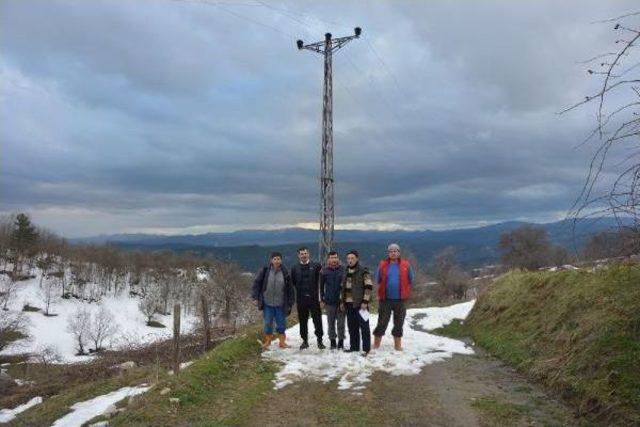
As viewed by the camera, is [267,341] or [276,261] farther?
[267,341]

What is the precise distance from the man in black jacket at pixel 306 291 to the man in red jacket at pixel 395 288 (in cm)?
141

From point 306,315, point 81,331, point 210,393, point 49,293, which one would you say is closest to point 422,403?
point 210,393

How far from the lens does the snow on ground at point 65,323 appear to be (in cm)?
7025

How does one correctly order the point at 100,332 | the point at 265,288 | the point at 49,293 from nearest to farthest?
1. the point at 265,288
2. the point at 100,332
3. the point at 49,293

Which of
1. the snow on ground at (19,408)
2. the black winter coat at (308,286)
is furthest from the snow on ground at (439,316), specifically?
the snow on ground at (19,408)

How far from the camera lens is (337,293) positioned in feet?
36.7

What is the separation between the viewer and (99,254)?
115 meters

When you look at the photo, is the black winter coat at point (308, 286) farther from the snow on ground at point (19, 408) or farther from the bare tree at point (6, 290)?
the bare tree at point (6, 290)

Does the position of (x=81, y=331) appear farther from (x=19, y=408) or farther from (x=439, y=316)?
(x=439, y=316)

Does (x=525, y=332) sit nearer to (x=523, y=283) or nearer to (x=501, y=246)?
(x=523, y=283)

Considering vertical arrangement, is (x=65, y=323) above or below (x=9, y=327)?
below

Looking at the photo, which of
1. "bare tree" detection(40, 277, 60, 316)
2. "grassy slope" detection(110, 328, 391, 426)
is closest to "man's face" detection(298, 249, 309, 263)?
"grassy slope" detection(110, 328, 391, 426)

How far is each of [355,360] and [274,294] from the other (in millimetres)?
2500

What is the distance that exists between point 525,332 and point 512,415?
4.76 metres
